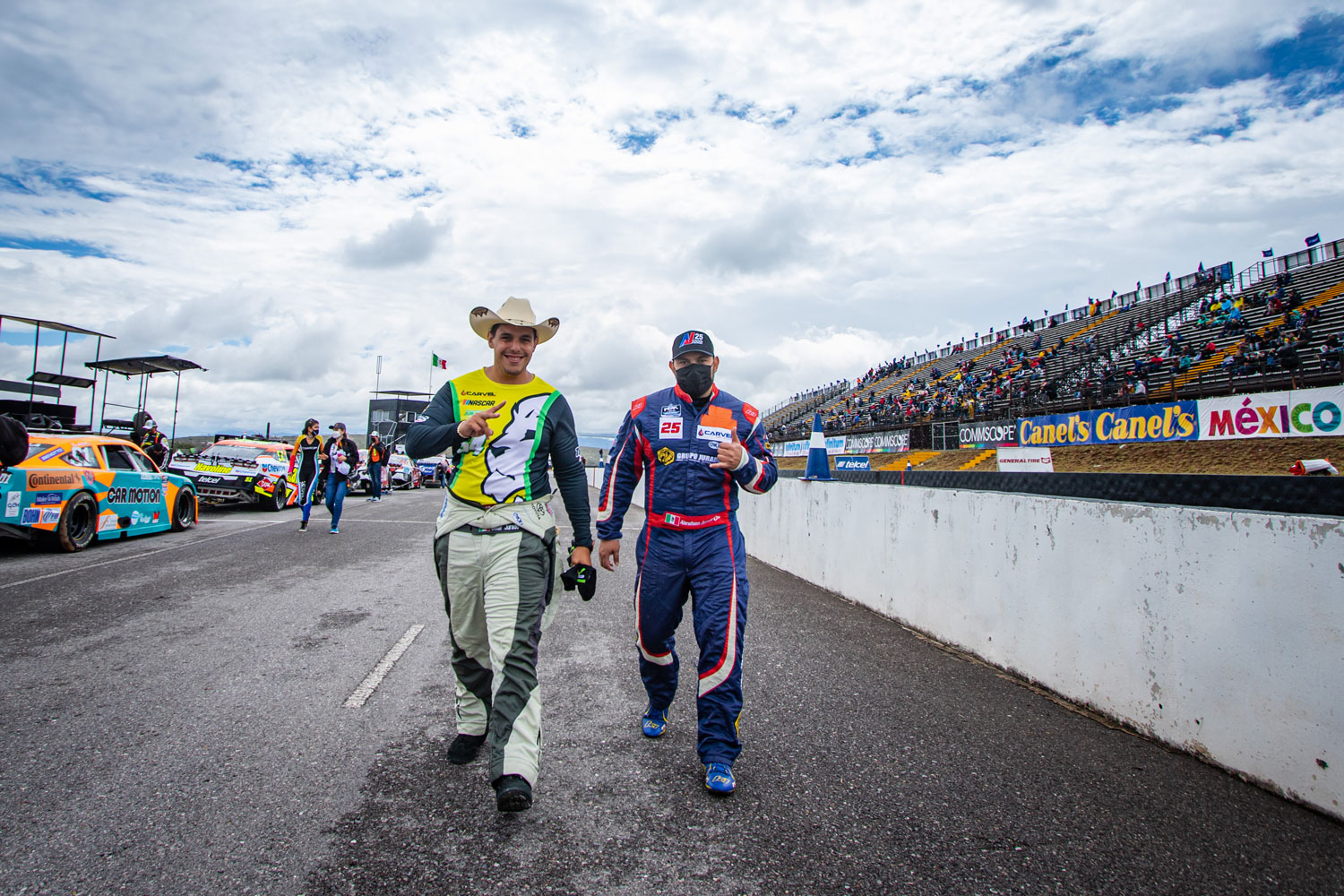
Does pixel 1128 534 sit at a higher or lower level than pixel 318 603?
higher

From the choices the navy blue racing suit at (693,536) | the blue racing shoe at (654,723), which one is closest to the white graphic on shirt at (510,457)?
the navy blue racing suit at (693,536)

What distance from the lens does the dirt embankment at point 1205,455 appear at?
51.2ft

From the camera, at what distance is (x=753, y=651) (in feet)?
15.5

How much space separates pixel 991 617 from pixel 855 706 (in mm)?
1493

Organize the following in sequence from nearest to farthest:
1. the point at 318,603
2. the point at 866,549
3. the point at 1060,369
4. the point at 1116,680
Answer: the point at 1116,680 < the point at 318,603 < the point at 866,549 < the point at 1060,369

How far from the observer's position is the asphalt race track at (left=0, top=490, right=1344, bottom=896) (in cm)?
215

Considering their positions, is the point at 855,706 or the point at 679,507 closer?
the point at 679,507

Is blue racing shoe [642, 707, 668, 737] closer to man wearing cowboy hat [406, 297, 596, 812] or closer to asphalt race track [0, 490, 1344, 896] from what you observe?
asphalt race track [0, 490, 1344, 896]

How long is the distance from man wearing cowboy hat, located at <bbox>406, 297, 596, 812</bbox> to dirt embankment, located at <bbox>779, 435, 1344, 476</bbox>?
1294 cm

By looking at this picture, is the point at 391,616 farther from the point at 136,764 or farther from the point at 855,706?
the point at 855,706

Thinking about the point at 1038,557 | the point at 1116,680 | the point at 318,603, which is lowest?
the point at 318,603

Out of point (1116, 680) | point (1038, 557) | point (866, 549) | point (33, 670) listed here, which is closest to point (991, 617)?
point (1038, 557)

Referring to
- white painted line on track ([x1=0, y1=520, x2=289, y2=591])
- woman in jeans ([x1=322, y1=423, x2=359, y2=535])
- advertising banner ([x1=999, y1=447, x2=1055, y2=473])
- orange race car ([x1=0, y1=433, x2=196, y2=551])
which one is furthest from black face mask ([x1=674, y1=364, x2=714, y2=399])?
advertising banner ([x1=999, y1=447, x2=1055, y2=473])

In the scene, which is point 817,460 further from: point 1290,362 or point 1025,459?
point 1290,362
